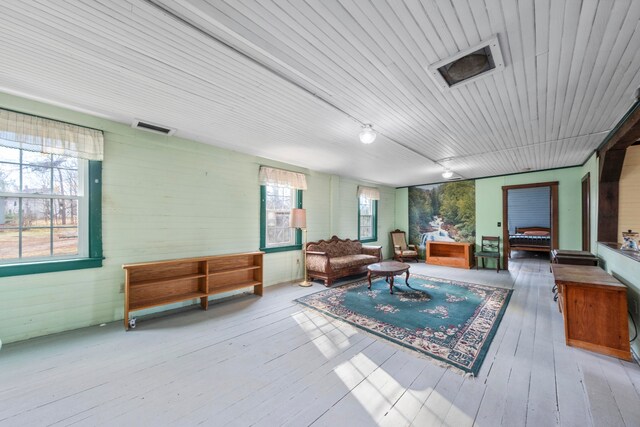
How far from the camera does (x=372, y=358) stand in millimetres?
2268

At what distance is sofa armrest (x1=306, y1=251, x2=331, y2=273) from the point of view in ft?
15.4

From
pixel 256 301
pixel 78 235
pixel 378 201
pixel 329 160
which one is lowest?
pixel 256 301

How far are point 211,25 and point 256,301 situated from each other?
3.49m

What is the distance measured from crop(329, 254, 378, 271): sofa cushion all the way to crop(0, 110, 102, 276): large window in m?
3.55

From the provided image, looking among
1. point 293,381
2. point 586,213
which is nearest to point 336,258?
point 293,381

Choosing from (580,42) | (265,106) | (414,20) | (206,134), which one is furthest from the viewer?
(206,134)

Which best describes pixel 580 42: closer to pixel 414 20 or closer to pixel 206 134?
pixel 414 20

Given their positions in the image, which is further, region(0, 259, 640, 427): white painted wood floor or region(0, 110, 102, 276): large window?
region(0, 110, 102, 276): large window

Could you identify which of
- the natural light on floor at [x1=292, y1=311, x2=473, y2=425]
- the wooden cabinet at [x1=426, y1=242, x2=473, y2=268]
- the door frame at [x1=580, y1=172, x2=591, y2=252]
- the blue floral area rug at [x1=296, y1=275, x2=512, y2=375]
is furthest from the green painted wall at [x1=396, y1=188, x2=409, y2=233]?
the natural light on floor at [x1=292, y1=311, x2=473, y2=425]

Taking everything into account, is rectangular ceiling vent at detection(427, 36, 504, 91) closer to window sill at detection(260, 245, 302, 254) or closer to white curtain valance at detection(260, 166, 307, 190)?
white curtain valance at detection(260, 166, 307, 190)

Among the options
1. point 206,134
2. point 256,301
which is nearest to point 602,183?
point 256,301

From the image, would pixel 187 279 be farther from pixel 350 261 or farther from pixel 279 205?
pixel 350 261

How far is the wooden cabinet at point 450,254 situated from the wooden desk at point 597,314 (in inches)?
151

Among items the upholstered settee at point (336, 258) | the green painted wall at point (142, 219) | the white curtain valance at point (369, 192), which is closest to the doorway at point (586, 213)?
the upholstered settee at point (336, 258)
